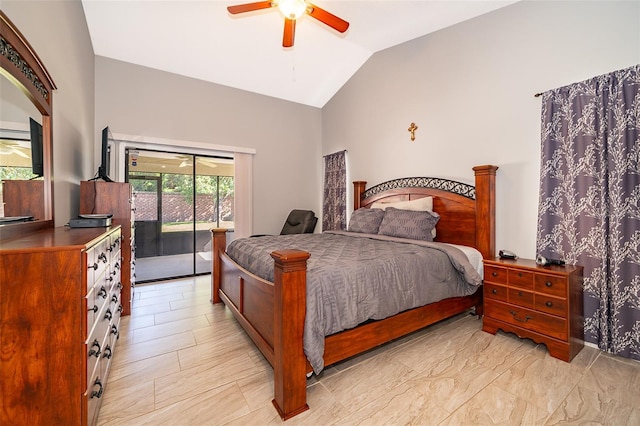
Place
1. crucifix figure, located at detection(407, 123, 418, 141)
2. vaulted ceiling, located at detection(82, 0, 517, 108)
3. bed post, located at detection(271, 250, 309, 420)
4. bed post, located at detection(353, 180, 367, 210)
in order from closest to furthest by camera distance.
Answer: bed post, located at detection(271, 250, 309, 420), vaulted ceiling, located at detection(82, 0, 517, 108), crucifix figure, located at detection(407, 123, 418, 141), bed post, located at detection(353, 180, 367, 210)

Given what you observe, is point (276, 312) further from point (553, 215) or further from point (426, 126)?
point (426, 126)

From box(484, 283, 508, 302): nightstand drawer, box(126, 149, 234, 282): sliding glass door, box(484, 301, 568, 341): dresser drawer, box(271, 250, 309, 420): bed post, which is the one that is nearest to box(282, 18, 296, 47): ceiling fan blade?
box(271, 250, 309, 420): bed post

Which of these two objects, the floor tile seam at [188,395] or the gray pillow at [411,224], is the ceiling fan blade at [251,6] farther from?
the floor tile seam at [188,395]

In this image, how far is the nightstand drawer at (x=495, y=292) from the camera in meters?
2.34

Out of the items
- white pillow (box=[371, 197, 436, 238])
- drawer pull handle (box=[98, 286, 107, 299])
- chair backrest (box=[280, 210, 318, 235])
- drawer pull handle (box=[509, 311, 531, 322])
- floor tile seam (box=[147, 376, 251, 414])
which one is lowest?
floor tile seam (box=[147, 376, 251, 414])

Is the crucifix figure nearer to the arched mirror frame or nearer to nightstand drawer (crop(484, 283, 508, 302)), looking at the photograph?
nightstand drawer (crop(484, 283, 508, 302))

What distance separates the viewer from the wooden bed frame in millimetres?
1479

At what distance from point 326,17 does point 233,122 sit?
8.18 feet

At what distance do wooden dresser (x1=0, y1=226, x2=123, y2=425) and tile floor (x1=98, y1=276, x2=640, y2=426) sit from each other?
48cm

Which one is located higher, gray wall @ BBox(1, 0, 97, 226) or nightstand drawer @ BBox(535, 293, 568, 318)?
gray wall @ BBox(1, 0, 97, 226)

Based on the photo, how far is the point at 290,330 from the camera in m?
1.48

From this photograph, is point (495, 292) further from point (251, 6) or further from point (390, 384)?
point (251, 6)

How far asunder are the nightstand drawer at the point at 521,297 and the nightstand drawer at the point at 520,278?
0.05 m

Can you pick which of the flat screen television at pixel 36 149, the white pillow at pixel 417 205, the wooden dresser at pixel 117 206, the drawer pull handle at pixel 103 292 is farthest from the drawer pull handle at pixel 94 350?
the white pillow at pixel 417 205
